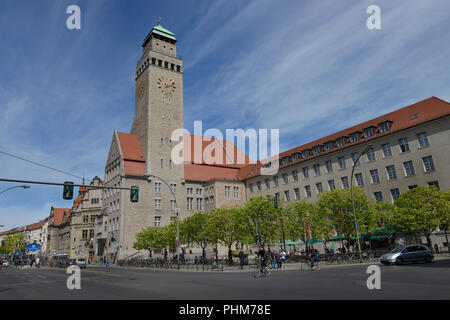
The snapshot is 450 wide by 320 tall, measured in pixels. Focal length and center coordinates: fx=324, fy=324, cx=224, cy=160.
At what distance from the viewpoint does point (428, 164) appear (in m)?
41.7

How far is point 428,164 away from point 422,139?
3.40 metres

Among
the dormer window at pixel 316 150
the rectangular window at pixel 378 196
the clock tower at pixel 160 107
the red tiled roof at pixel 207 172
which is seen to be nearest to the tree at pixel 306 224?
the rectangular window at pixel 378 196

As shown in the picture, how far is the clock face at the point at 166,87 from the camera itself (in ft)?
220

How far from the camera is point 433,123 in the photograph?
41312mm

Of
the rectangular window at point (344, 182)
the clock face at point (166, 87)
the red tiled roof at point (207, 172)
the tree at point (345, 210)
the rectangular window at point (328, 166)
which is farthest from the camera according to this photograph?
the red tiled roof at point (207, 172)

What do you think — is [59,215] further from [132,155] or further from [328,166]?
[328,166]

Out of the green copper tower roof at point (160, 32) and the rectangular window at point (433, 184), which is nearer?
the rectangular window at point (433, 184)

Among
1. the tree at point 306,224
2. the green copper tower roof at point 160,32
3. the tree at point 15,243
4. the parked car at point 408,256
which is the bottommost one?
the parked car at point 408,256

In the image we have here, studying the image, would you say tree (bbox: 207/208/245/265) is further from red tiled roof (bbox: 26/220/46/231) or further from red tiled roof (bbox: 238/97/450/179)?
red tiled roof (bbox: 26/220/46/231)

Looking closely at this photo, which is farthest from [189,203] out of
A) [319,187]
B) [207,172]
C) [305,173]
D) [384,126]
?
[384,126]

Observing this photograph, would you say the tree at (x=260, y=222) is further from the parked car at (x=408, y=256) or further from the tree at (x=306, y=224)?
the parked car at (x=408, y=256)

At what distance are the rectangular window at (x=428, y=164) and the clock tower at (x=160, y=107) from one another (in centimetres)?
4314

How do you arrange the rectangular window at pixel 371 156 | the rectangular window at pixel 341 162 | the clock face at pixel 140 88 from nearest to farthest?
the rectangular window at pixel 371 156, the rectangular window at pixel 341 162, the clock face at pixel 140 88
